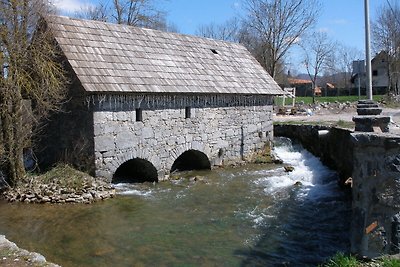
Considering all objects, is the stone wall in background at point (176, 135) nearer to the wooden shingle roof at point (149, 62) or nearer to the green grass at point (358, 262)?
the wooden shingle roof at point (149, 62)

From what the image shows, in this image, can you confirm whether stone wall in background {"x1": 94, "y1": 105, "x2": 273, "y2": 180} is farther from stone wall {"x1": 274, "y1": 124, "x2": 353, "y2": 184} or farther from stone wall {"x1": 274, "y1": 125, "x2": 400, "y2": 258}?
stone wall {"x1": 274, "y1": 125, "x2": 400, "y2": 258}

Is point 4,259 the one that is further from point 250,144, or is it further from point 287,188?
point 250,144

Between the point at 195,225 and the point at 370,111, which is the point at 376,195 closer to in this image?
the point at 370,111

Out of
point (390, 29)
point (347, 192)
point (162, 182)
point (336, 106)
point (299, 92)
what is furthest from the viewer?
point (299, 92)

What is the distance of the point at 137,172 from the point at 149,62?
140 inches

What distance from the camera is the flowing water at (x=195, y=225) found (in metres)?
6.91

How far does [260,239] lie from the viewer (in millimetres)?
7668

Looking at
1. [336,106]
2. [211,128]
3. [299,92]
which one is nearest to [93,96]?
[211,128]

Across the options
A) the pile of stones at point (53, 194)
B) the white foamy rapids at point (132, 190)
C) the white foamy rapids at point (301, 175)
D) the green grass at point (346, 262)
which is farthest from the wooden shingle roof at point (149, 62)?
the green grass at point (346, 262)

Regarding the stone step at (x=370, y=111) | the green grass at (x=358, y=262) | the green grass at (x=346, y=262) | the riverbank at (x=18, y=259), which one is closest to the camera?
the green grass at (x=358, y=262)

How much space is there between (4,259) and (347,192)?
26.9 ft

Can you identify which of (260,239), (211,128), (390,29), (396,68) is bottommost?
(260,239)

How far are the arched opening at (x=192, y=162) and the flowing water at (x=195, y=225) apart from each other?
2126mm

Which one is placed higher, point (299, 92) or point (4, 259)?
point (299, 92)
